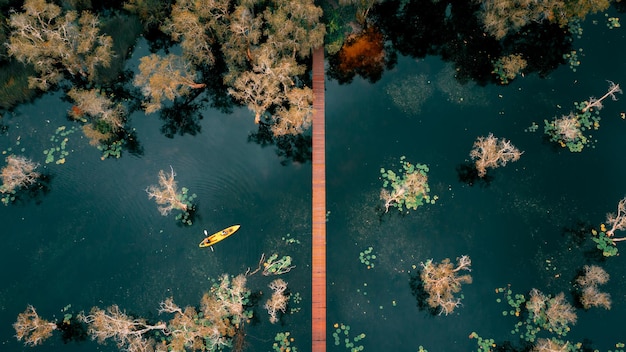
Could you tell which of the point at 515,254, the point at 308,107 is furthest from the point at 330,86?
the point at 515,254

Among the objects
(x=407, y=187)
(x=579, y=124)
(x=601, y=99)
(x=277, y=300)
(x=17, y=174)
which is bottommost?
(x=277, y=300)

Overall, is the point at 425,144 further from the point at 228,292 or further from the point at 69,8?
the point at 69,8

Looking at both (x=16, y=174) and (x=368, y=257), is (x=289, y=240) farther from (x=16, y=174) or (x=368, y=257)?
(x=16, y=174)

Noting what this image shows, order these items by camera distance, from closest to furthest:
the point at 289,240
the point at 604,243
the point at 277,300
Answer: the point at 277,300, the point at 604,243, the point at 289,240

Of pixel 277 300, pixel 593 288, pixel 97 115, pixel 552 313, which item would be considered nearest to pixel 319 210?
pixel 277 300

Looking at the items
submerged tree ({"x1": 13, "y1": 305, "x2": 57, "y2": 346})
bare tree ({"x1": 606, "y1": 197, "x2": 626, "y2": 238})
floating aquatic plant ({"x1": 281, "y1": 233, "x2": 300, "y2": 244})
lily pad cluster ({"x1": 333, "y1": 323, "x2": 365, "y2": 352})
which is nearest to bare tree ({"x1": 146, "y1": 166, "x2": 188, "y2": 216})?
floating aquatic plant ({"x1": 281, "y1": 233, "x2": 300, "y2": 244})

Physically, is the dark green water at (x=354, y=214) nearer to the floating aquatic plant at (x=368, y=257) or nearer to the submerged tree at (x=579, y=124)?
the floating aquatic plant at (x=368, y=257)

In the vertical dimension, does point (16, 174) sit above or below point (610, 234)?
above
